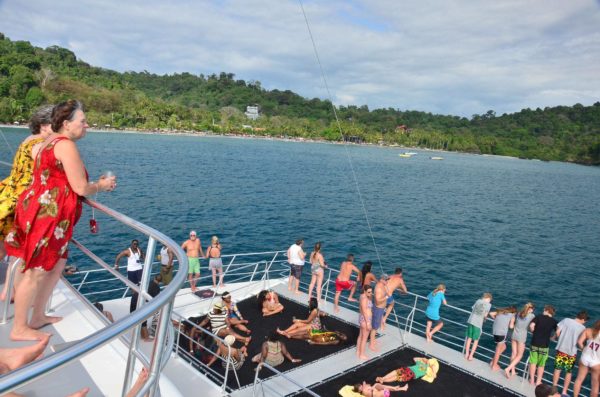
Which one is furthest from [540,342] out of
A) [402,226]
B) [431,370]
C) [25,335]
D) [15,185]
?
[402,226]


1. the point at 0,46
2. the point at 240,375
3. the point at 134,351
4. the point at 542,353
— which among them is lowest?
the point at 240,375

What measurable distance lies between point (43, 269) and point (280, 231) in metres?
26.0

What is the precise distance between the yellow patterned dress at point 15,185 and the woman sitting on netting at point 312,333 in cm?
709

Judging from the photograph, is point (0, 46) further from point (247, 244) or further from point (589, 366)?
point (589, 366)

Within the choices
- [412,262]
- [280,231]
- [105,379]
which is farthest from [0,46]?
[105,379]

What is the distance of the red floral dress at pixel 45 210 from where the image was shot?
2738 millimetres

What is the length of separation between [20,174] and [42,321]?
1262mm

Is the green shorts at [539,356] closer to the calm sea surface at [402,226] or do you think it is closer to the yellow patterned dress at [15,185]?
the yellow patterned dress at [15,185]

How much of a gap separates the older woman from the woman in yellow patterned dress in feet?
0.36

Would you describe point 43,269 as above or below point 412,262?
above

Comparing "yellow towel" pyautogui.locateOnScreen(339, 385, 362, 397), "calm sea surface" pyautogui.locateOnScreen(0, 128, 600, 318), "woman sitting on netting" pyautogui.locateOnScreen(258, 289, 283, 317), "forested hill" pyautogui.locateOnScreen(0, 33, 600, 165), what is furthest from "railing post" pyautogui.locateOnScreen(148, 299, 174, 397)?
"forested hill" pyautogui.locateOnScreen(0, 33, 600, 165)

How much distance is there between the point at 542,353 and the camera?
825 cm

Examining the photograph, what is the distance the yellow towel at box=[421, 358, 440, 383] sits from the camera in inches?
317

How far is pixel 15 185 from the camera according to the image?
308 cm
